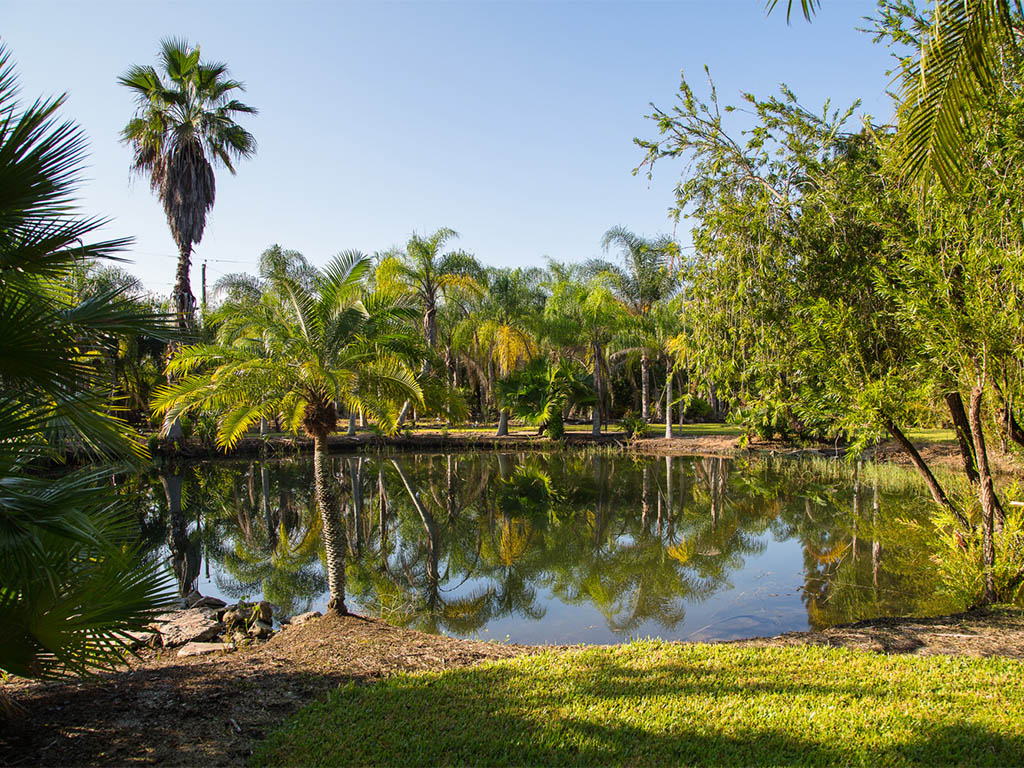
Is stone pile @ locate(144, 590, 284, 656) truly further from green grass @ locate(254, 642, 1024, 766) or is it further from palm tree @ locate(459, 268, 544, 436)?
palm tree @ locate(459, 268, 544, 436)

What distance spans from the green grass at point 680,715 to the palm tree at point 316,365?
12.9 feet

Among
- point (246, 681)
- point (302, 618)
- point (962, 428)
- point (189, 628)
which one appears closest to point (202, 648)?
point (189, 628)

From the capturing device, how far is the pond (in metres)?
8.42

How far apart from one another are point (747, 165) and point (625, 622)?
19.8 feet

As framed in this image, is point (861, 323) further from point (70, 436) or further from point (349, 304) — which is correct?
point (70, 436)

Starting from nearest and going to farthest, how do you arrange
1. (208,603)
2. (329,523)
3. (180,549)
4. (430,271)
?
(329,523) < (208,603) < (180,549) < (430,271)

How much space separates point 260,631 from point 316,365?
3481mm

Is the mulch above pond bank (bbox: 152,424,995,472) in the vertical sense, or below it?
below

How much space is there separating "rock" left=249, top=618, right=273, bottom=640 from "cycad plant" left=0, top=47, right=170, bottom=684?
3.13 m

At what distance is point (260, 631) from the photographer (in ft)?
23.1

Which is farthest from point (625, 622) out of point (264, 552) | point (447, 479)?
point (447, 479)

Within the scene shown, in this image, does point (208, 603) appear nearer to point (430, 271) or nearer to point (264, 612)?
point (264, 612)

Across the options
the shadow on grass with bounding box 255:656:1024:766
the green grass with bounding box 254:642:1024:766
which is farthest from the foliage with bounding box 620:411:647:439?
the shadow on grass with bounding box 255:656:1024:766

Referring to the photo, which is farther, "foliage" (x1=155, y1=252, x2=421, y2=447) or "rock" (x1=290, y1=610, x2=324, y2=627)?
"foliage" (x1=155, y1=252, x2=421, y2=447)
